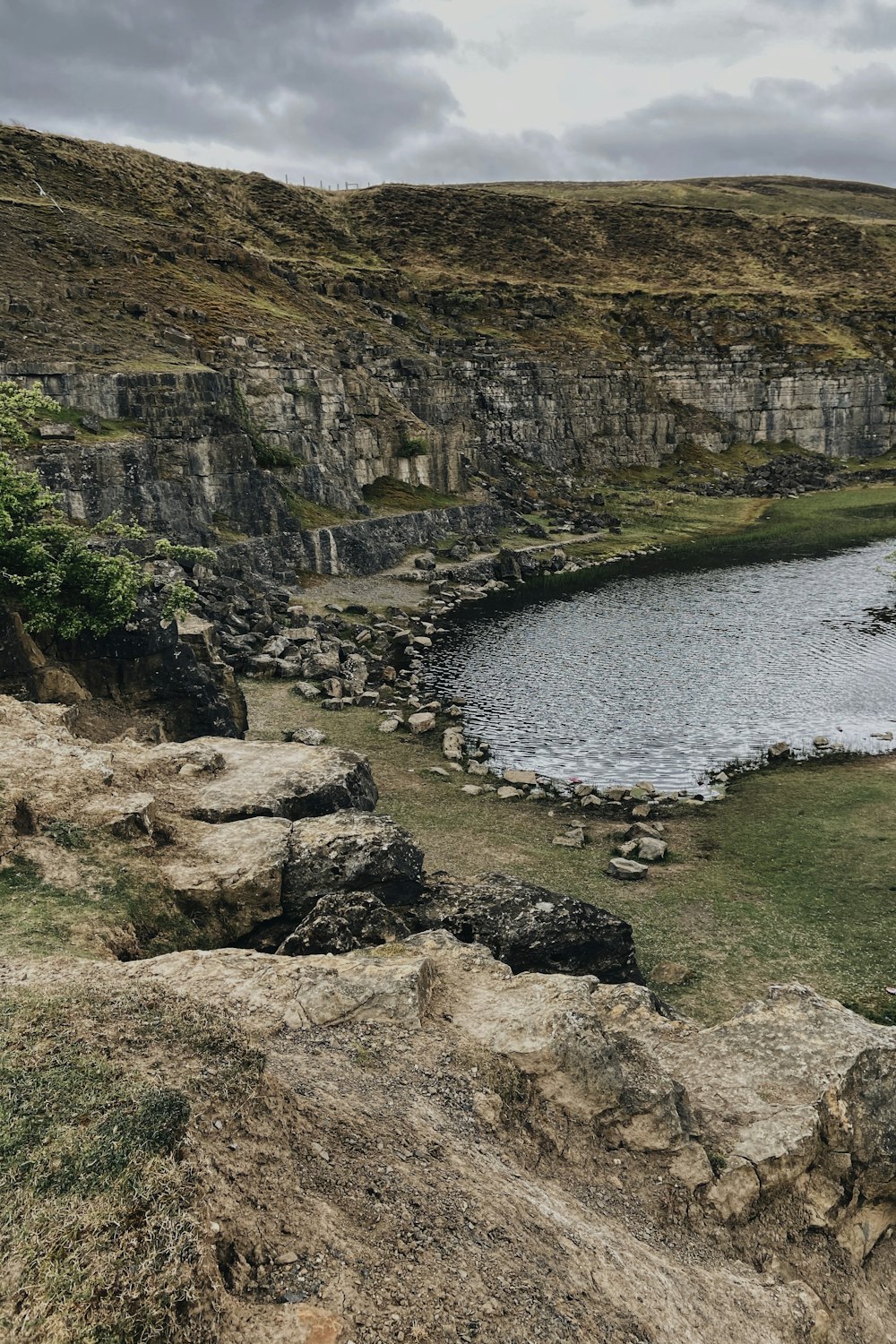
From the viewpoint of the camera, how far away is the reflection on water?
36.5 metres

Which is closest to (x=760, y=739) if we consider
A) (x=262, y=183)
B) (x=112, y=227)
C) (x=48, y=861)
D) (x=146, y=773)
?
(x=146, y=773)

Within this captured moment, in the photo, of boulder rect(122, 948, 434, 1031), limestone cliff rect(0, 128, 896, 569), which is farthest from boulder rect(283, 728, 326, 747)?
limestone cliff rect(0, 128, 896, 569)

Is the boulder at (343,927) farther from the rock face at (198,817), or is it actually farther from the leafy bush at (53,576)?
the leafy bush at (53,576)

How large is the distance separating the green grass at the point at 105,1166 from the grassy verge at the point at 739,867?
12710 mm

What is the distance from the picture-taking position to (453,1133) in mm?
10594

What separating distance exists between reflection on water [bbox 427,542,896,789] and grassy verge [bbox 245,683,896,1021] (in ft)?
12.6

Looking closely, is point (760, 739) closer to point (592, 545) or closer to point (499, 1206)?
point (499, 1206)

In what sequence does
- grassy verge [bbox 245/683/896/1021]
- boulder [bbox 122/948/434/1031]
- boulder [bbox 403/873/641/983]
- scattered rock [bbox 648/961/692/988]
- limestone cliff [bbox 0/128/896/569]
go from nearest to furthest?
boulder [bbox 122/948/434/1031]
boulder [bbox 403/873/641/983]
scattered rock [bbox 648/961/692/988]
grassy verge [bbox 245/683/896/1021]
limestone cliff [bbox 0/128/896/569]

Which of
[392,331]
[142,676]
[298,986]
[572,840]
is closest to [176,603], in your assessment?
[142,676]

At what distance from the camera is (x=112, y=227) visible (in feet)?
271

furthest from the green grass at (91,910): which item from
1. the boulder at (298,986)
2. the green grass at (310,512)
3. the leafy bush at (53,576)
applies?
the green grass at (310,512)

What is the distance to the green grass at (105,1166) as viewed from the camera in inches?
277

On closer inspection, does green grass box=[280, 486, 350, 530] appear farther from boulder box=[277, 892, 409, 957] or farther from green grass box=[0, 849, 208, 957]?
boulder box=[277, 892, 409, 957]

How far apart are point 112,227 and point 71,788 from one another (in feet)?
263
